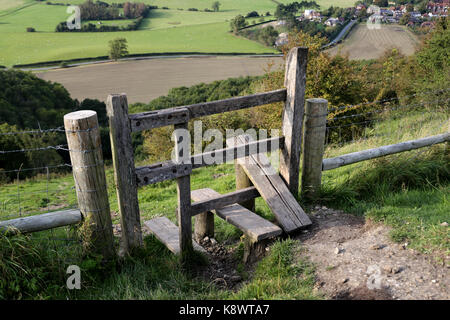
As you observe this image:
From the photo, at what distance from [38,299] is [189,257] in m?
1.57

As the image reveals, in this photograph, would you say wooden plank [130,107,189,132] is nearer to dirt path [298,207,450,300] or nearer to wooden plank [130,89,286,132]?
wooden plank [130,89,286,132]

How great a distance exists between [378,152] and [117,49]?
69.4 meters

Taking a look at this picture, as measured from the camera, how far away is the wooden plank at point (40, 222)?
11.4 feet

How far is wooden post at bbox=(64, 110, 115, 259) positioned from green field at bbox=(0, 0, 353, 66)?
6579cm

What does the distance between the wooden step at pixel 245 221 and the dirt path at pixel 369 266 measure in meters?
0.41

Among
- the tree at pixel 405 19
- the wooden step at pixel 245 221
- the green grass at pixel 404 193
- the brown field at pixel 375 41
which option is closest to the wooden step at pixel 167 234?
the wooden step at pixel 245 221

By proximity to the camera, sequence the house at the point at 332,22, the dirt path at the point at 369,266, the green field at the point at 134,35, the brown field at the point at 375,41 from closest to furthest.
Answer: the dirt path at the point at 369,266 → the brown field at the point at 375,41 → the house at the point at 332,22 → the green field at the point at 134,35

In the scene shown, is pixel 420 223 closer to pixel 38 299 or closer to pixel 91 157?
pixel 91 157

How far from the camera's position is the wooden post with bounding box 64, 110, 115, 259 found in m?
3.46

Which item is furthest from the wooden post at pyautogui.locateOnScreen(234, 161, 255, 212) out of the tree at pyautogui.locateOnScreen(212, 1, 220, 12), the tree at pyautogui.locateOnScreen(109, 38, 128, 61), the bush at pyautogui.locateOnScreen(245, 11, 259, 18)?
the tree at pyautogui.locateOnScreen(212, 1, 220, 12)

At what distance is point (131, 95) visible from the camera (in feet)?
169

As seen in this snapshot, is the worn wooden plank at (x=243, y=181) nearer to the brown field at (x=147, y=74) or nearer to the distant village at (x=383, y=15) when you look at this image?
the brown field at (x=147, y=74)

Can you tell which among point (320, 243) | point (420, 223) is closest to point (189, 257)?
point (320, 243)

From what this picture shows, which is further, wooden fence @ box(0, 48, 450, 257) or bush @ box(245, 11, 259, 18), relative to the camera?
bush @ box(245, 11, 259, 18)
